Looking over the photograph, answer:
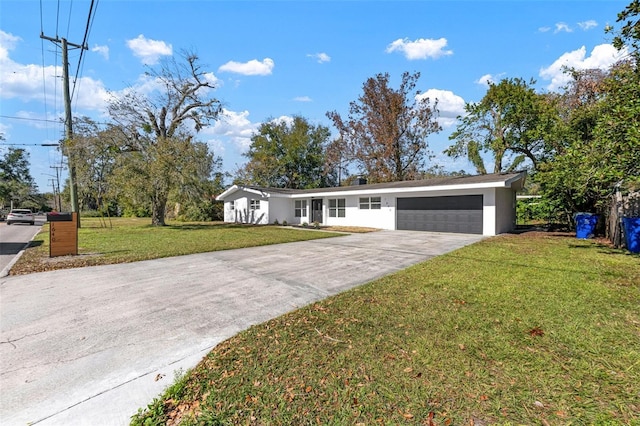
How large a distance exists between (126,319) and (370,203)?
15766mm

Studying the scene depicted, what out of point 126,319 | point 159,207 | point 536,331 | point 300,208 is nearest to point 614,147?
point 536,331

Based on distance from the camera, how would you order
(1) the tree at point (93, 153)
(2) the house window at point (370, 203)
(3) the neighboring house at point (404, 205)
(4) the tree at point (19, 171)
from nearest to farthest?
(3) the neighboring house at point (404, 205) → (1) the tree at point (93, 153) → (2) the house window at point (370, 203) → (4) the tree at point (19, 171)

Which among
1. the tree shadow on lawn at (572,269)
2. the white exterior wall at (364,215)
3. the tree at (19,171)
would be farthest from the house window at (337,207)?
the tree at (19,171)

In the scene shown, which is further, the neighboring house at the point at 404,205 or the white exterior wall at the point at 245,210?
the white exterior wall at the point at 245,210

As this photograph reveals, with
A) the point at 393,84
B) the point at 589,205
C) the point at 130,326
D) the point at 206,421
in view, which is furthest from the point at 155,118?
the point at 589,205

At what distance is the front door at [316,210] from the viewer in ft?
71.3

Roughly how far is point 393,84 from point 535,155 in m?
13.6

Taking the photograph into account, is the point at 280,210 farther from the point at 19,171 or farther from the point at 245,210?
the point at 19,171

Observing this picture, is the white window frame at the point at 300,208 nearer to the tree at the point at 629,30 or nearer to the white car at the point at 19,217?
the tree at the point at 629,30

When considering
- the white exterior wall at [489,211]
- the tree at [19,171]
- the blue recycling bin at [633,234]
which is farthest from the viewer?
the tree at [19,171]

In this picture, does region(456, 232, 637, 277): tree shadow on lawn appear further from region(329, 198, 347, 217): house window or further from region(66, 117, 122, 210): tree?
region(66, 117, 122, 210): tree

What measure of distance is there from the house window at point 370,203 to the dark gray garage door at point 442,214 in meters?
1.40

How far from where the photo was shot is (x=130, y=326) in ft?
12.3

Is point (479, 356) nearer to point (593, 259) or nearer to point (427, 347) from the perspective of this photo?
point (427, 347)
